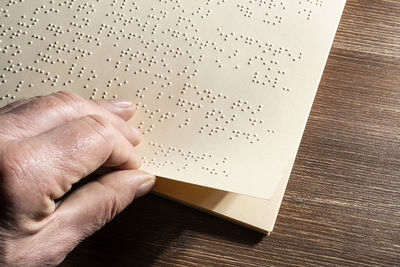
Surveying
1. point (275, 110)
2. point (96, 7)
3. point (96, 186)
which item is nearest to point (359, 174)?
point (275, 110)

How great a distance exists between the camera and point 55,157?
0.49 metres

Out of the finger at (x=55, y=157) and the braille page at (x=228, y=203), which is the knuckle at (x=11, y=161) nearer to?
the finger at (x=55, y=157)

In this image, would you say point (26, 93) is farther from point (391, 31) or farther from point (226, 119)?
point (391, 31)

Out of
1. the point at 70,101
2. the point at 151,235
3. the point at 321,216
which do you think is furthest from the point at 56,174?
the point at 321,216

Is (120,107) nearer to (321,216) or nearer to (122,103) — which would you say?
(122,103)

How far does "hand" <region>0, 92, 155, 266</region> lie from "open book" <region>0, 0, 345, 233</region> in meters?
0.07

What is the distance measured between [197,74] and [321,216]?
30 cm

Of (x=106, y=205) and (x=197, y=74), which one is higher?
(x=197, y=74)

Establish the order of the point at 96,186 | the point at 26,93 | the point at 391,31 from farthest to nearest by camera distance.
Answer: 1. the point at 391,31
2. the point at 26,93
3. the point at 96,186

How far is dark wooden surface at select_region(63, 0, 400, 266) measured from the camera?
0.67 metres

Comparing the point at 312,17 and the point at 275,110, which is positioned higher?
the point at 312,17

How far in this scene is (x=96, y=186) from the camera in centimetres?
58

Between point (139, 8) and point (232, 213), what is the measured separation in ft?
1.26

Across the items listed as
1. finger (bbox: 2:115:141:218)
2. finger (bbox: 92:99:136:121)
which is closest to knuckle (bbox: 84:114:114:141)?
finger (bbox: 2:115:141:218)
